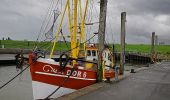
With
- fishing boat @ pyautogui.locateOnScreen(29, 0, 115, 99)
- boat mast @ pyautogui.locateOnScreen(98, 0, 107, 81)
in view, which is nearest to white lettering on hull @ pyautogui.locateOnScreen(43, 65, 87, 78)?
Result: fishing boat @ pyautogui.locateOnScreen(29, 0, 115, 99)

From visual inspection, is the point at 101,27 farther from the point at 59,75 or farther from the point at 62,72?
the point at 59,75

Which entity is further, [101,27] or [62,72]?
[101,27]

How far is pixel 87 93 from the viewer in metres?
13.3

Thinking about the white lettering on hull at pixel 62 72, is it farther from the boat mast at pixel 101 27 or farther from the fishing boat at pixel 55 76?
the boat mast at pixel 101 27

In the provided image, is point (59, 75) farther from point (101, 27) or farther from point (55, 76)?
point (101, 27)

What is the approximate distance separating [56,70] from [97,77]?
281 cm

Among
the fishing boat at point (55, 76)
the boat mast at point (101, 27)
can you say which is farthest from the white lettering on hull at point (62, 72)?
the boat mast at point (101, 27)

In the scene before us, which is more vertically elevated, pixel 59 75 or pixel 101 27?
pixel 101 27

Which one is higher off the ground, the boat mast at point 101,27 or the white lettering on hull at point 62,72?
the boat mast at point 101,27

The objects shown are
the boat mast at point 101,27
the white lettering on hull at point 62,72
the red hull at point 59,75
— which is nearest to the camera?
the red hull at point 59,75

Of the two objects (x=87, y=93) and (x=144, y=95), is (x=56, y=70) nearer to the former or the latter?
(x=87, y=93)

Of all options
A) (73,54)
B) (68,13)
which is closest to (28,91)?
(73,54)

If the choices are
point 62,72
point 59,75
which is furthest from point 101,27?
point 59,75

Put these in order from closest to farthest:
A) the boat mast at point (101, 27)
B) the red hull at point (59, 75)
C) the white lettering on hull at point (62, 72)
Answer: the red hull at point (59, 75), the white lettering on hull at point (62, 72), the boat mast at point (101, 27)
